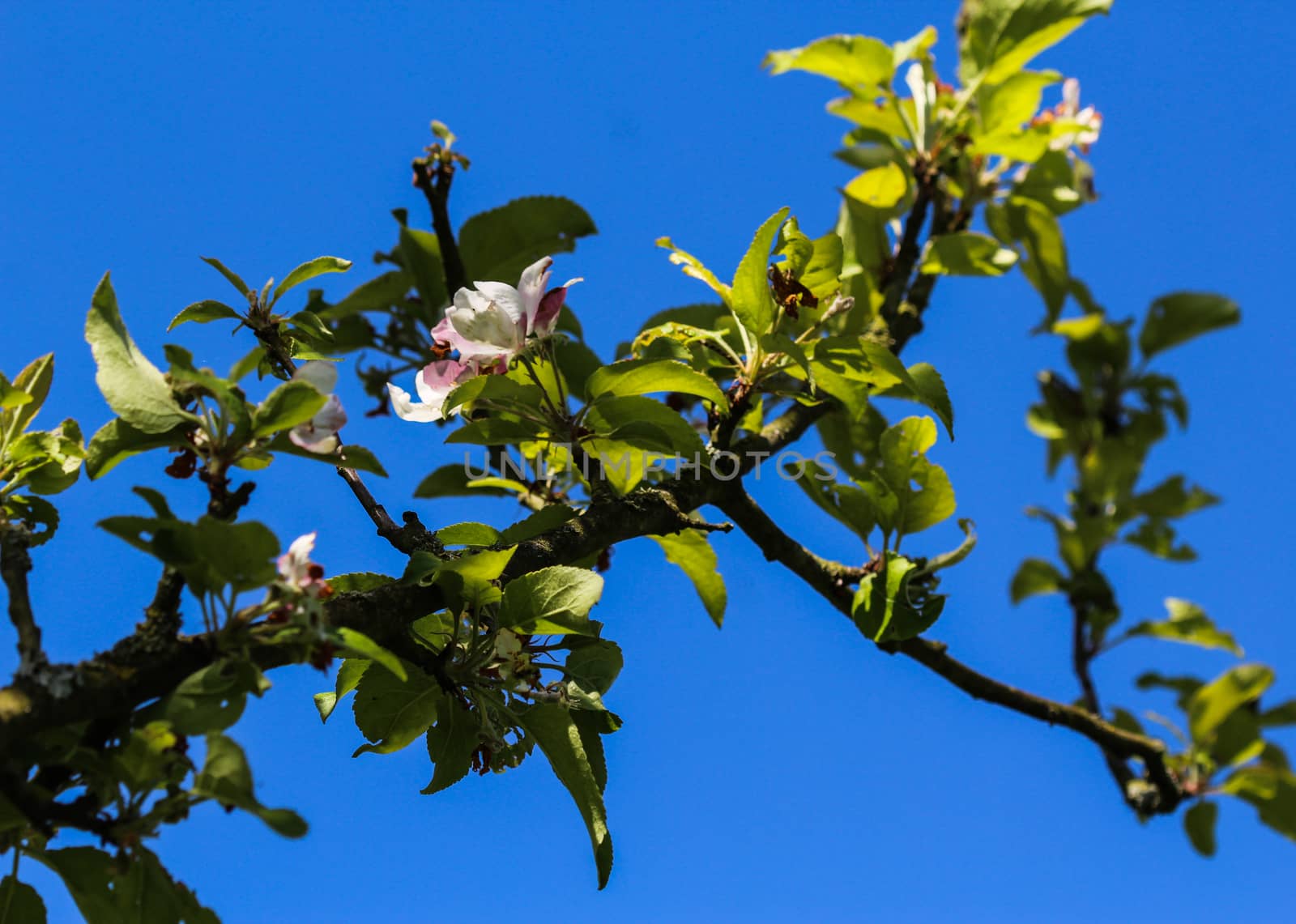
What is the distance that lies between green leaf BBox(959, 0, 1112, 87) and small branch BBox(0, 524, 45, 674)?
5.70 feet

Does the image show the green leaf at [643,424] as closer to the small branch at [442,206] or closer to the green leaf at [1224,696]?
the small branch at [442,206]

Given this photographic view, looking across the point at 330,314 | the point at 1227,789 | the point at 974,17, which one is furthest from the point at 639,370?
the point at 1227,789

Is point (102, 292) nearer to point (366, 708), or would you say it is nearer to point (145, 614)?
point (145, 614)

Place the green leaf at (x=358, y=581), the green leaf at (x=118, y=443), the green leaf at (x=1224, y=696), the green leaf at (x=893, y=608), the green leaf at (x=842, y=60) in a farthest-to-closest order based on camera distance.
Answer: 1. the green leaf at (x=1224, y=696)
2. the green leaf at (x=842, y=60)
3. the green leaf at (x=893, y=608)
4. the green leaf at (x=358, y=581)
5. the green leaf at (x=118, y=443)

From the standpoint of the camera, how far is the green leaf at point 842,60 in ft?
6.40

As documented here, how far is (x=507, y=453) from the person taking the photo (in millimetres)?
1565

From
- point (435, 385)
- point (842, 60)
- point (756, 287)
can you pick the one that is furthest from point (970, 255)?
point (435, 385)

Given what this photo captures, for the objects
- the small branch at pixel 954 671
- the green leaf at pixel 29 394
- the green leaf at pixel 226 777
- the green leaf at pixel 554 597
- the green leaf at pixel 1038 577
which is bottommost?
the green leaf at pixel 226 777

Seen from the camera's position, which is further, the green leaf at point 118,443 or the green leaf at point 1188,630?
the green leaf at point 1188,630

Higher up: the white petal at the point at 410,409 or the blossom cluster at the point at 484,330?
the blossom cluster at the point at 484,330

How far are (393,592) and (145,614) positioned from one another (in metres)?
0.19

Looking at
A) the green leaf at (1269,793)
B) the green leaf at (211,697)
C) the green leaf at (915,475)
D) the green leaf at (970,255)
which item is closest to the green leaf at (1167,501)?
the green leaf at (1269,793)

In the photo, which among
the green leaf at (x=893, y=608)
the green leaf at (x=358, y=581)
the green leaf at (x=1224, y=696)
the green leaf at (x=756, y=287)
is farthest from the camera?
the green leaf at (x=1224, y=696)

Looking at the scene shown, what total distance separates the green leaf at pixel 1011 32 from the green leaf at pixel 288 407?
1.56 metres
